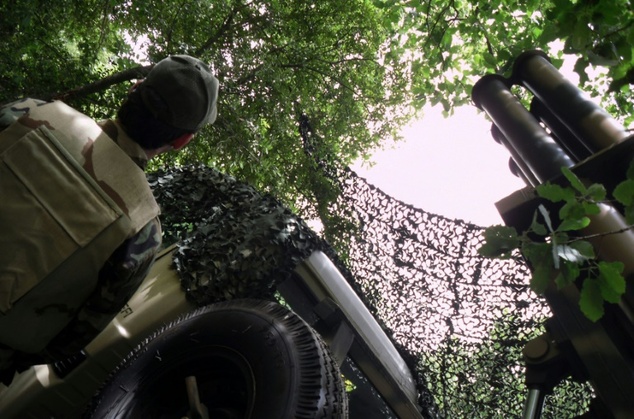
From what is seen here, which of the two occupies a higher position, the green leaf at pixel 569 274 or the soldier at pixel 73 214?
the soldier at pixel 73 214

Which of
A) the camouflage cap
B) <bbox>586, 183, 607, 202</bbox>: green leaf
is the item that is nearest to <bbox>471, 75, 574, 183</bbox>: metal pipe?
<bbox>586, 183, 607, 202</bbox>: green leaf

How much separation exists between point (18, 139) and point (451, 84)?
426 centimetres

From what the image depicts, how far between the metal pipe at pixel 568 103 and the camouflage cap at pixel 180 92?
1.77 metres

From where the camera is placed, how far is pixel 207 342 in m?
2.28

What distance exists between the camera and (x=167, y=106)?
197 cm

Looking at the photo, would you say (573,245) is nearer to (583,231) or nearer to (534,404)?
(583,231)

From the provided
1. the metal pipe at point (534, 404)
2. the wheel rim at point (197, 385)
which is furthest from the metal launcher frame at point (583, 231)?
the wheel rim at point (197, 385)

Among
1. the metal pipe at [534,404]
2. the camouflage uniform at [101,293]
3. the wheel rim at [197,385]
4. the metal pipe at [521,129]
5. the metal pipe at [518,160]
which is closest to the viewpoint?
the camouflage uniform at [101,293]

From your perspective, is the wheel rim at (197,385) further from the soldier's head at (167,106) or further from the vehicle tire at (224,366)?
the soldier's head at (167,106)

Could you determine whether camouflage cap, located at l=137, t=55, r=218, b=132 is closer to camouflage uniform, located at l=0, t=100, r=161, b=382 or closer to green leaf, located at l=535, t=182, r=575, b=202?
camouflage uniform, located at l=0, t=100, r=161, b=382

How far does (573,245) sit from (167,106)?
1.56m

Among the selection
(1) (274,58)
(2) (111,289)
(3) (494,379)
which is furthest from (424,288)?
(1) (274,58)

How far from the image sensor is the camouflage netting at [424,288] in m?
2.70

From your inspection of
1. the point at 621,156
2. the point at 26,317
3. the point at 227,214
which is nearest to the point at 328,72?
the point at 227,214
